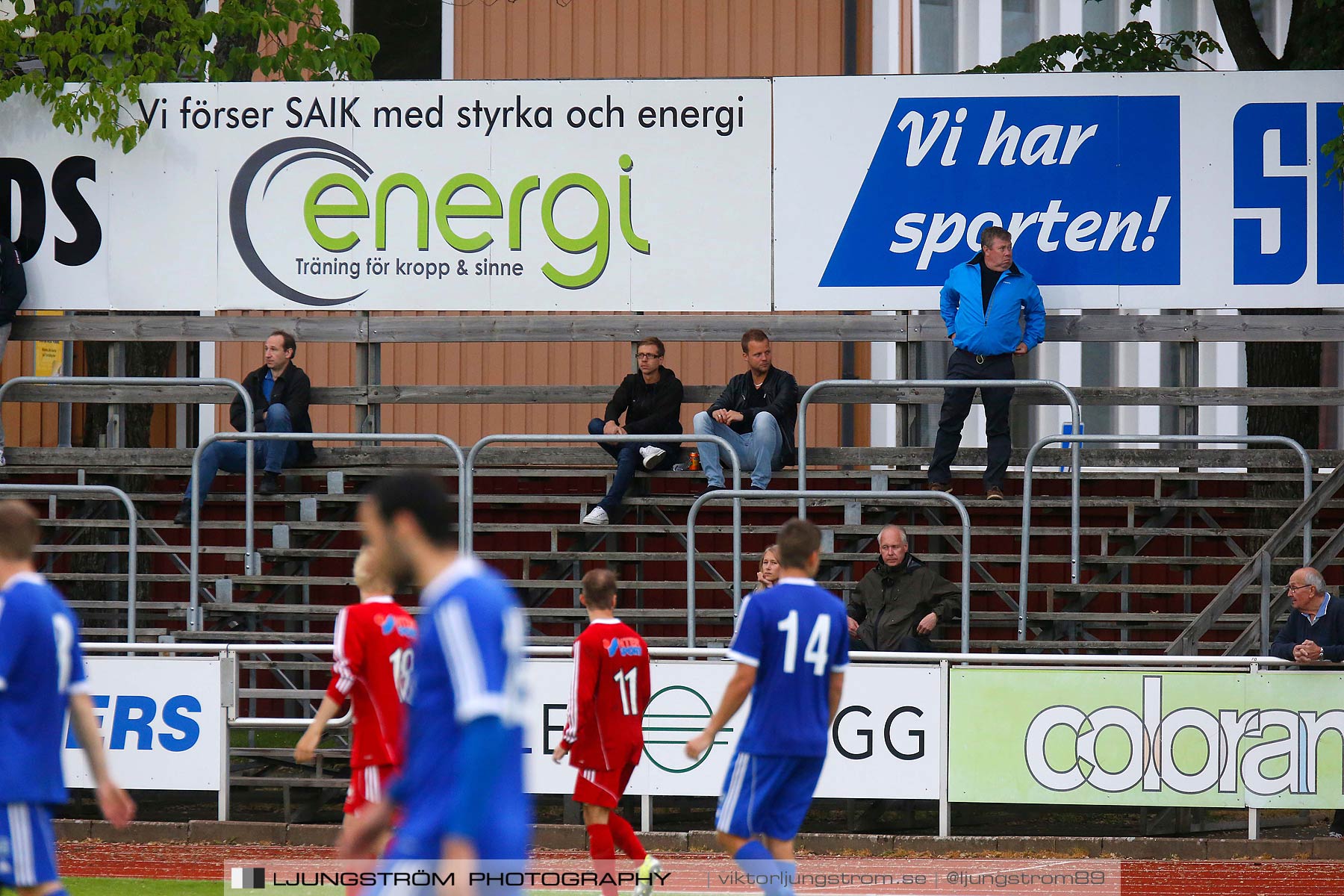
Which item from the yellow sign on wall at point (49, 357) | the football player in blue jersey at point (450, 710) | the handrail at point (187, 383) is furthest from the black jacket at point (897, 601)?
the yellow sign on wall at point (49, 357)

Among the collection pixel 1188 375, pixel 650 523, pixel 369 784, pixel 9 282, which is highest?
pixel 9 282

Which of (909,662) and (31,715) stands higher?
(31,715)

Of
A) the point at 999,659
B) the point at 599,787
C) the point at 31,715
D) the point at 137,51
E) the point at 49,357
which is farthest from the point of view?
the point at 49,357

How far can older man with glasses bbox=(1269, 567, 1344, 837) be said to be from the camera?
1152 cm

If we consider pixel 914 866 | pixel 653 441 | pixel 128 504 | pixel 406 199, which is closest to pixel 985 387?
pixel 653 441

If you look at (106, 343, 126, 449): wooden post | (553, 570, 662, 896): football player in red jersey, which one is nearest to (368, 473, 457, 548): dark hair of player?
(553, 570, 662, 896): football player in red jersey

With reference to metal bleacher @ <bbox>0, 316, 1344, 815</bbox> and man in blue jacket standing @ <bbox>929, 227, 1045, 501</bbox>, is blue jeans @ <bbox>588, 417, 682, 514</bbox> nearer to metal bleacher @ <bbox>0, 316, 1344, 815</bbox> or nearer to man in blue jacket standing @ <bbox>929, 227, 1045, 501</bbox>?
metal bleacher @ <bbox>0, 316, 1344, 815</bbox>

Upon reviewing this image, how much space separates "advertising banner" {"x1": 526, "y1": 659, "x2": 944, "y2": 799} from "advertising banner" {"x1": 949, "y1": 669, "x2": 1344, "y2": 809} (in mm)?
352

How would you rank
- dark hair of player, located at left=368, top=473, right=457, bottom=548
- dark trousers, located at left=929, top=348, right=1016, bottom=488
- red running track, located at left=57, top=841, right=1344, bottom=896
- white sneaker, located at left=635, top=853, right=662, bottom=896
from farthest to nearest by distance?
dark trousers, located at left=929, top=348, right=1016, bottom=488, red running track, located at left=57, top=841, right=1344, bottom=896, white sneaker, located at left=635, top=853, right=662, bottom=896, dark hair of player, located at left=368, top=473, right=457, bottom=548

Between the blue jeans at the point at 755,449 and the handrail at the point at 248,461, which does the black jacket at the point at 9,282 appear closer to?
the handrail at the point at 248,461

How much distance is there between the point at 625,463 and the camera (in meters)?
13.6

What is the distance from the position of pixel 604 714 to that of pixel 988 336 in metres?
6.14

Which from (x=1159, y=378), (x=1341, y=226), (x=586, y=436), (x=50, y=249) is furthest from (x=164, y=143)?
(x=1159, y=378)

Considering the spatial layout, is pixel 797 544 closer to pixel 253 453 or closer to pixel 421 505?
pixel 421 505
